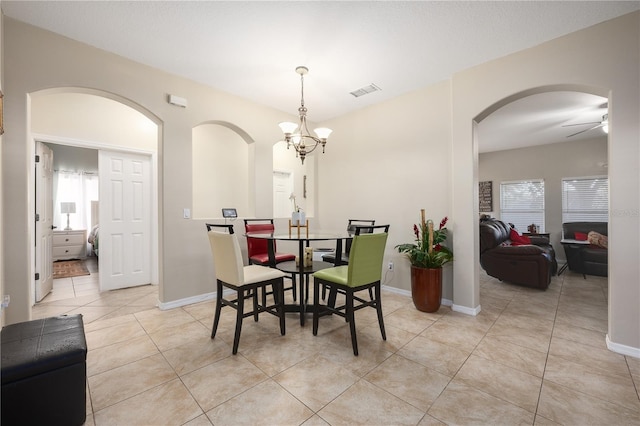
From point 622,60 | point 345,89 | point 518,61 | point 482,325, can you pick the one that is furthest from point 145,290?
point 622,60

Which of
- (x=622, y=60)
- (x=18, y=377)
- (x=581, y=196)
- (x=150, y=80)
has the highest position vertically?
(x=150, y=80)

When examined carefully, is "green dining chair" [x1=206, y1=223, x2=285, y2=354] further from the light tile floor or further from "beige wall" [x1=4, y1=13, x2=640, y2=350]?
"beige wall" [x1=4, y1=13, x2=640, y2=350]

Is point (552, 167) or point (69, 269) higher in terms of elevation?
point (552, 167)

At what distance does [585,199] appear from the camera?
5699 millimetres

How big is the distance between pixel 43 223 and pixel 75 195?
4345mm

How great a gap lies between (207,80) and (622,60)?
402 cm

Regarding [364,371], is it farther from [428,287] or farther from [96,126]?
[96,126]

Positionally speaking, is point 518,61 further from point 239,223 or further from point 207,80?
point 239,223

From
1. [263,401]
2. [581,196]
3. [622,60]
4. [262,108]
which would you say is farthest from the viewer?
[581,196]

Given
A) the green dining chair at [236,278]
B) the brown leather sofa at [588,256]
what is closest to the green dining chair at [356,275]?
the green dining chair at [236,278]

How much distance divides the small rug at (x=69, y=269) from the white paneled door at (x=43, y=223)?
121cm

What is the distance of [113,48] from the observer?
2.66 m

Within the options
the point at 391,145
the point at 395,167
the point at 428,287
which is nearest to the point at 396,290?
the point at 428,287

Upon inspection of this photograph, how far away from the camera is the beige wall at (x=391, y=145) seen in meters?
2.19
